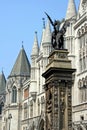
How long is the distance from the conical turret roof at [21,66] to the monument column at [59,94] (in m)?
56.5

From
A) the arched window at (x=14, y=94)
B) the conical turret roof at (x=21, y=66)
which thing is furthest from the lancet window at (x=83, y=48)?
the arched window at (x=14, y=94)

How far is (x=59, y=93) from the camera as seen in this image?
62.6ft

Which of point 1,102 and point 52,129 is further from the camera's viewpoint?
point 1,102

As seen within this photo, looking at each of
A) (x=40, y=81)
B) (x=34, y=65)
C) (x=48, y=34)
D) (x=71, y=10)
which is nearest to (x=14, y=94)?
(x=34, y=65)

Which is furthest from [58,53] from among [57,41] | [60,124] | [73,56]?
[73,56]

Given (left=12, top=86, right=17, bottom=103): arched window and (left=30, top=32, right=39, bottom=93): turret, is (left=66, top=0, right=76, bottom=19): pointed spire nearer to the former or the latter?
(left=30, top=32, right=39, bottom=93): turret

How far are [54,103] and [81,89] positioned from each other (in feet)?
73.3

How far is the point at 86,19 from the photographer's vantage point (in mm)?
40094

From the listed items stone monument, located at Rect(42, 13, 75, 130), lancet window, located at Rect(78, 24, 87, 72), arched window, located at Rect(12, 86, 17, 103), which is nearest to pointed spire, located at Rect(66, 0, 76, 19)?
lancet window, located at Rect(78, 24, 87, 72)

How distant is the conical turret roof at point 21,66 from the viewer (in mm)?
76863

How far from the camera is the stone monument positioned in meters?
18.8

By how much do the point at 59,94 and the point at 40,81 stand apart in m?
39.9

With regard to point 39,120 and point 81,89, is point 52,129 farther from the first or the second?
point 39,120

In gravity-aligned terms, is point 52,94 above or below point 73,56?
below
